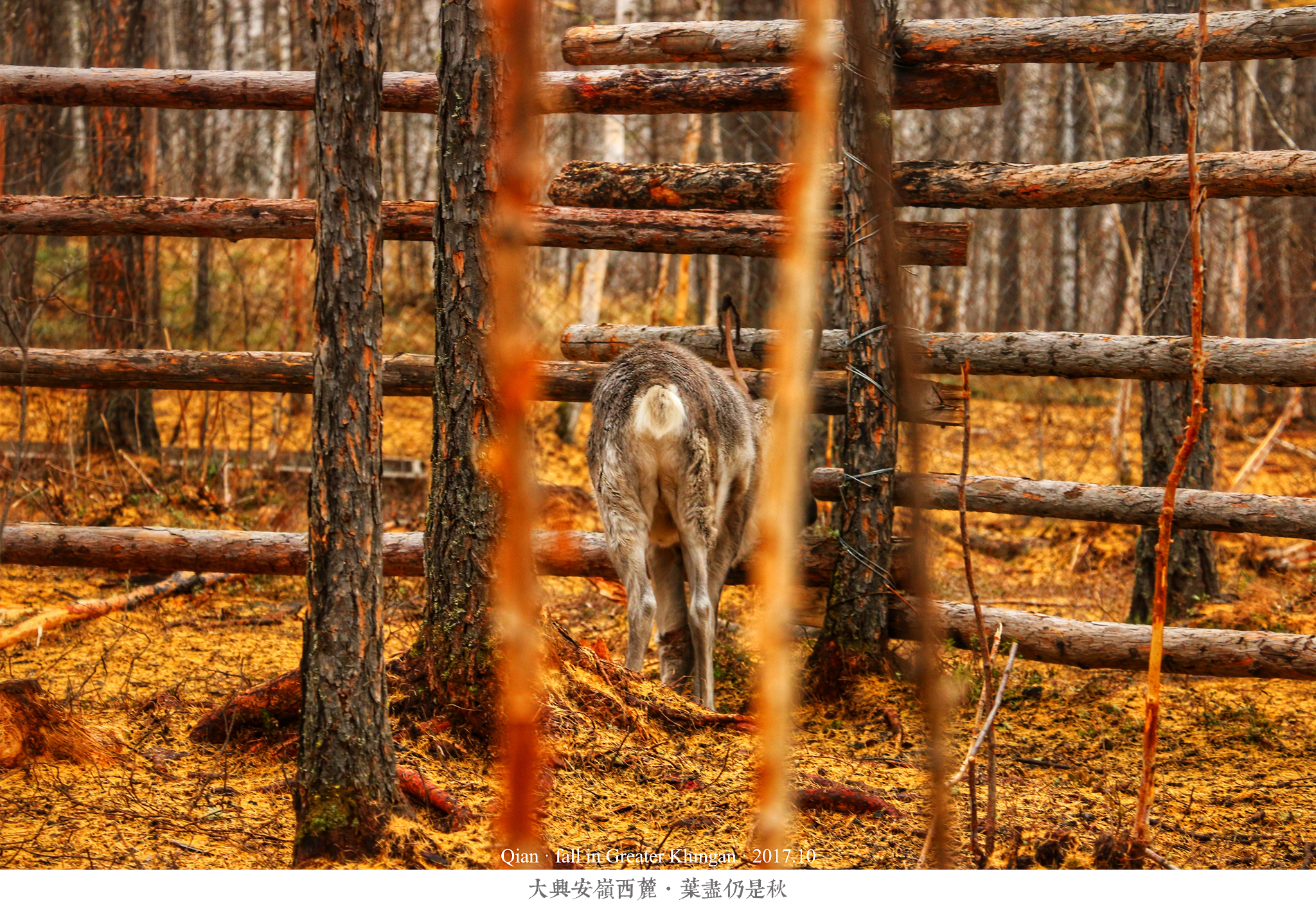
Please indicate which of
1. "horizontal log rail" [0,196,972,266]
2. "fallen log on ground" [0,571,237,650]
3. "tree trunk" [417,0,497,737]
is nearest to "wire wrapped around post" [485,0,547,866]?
"tree trunk" [417,0,497,737]

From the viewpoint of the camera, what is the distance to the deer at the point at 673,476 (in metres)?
4.43

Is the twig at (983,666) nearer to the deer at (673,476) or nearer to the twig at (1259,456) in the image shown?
the deer at (673,476)

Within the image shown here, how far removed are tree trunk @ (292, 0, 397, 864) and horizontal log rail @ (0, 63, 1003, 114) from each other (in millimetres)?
2436

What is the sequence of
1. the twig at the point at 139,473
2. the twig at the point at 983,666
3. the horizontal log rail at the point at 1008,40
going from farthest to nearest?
the twig at the point at 139,473
the horizontal log rail at the point at 1008,40
the twig at the point at 983,666

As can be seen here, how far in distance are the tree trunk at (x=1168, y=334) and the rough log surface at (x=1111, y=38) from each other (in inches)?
43.8

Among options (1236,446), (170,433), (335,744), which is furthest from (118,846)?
(1236,446)

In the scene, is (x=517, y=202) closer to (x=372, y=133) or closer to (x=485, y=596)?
(x=372, y=133)

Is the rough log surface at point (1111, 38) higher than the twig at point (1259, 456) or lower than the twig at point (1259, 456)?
higher

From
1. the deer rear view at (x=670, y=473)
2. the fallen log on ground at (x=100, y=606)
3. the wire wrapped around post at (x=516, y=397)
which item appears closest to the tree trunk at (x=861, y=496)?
the deer rear view at (x=670, y=473)

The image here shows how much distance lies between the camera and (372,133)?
272 centimetres

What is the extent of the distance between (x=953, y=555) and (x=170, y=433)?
7463 mm

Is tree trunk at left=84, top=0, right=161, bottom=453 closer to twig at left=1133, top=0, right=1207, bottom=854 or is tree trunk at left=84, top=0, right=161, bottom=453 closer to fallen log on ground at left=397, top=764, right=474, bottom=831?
fallen log on ground at left=397, top=764, right=474, bottom=831

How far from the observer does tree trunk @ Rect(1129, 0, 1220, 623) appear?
18.9ft

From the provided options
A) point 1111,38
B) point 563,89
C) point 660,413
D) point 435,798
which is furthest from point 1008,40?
point 435,798
